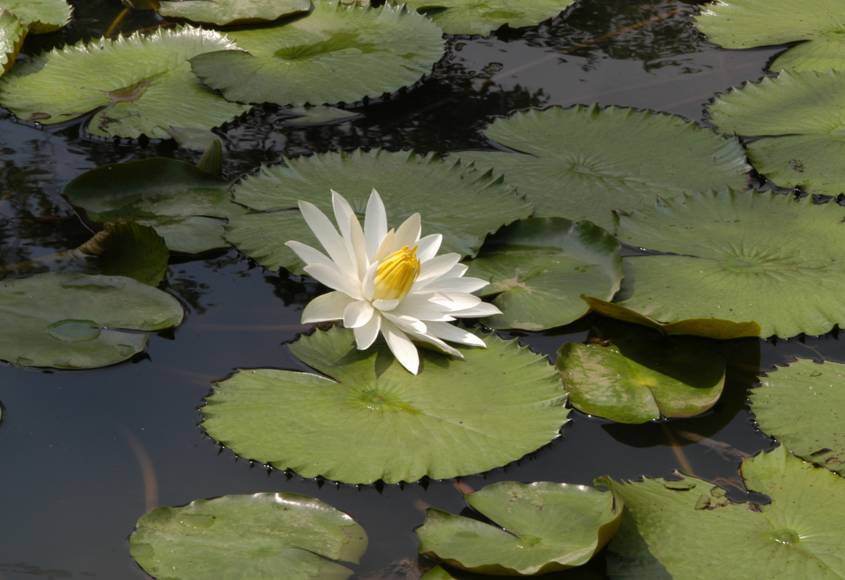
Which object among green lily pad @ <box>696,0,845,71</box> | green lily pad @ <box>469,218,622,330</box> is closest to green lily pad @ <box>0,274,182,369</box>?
green lily pad @ <box>469,218,622,330</box>

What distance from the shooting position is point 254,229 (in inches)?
115

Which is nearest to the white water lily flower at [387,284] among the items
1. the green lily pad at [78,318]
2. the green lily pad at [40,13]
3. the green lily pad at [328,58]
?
the green lily pad at [78,318]

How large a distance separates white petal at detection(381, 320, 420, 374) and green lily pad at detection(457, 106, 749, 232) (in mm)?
724

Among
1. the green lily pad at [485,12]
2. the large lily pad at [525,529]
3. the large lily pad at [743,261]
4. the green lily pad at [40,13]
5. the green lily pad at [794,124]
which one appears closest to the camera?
the large lily pad at [525,529]

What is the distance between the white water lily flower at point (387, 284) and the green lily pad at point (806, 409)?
0.67m

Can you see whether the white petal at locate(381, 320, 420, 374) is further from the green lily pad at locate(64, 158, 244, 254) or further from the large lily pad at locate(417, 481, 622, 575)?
the green lily pad at locate(64, 158, 244, 254)

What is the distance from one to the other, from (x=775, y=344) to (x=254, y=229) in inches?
54.7

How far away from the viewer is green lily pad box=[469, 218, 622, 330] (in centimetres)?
270

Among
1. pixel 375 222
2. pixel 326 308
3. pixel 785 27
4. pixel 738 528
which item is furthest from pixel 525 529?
pixel 785 27

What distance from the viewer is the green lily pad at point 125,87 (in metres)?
3.47

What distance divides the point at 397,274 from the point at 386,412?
33 centimetres

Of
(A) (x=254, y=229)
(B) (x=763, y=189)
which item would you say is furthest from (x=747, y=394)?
(A) (x=254, y=229)

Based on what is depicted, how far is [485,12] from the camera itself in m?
4.23

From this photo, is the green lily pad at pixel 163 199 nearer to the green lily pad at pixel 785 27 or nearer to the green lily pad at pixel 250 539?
the green lily pad at pixel 250 539
